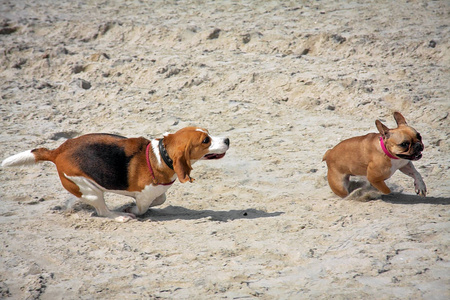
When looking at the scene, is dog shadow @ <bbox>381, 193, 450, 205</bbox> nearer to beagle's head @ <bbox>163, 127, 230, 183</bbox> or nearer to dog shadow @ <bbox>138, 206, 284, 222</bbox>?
dog shadow @ <bbox>138, 206, 284, 222</bbox>

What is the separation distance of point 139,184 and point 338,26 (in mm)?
6559

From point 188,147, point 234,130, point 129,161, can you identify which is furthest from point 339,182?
point 234,130

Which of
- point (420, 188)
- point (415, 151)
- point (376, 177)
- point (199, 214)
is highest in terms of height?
point (415, 151)

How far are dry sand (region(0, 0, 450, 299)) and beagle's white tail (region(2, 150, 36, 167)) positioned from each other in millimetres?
673

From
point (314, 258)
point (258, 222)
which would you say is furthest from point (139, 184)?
point (314, 258)

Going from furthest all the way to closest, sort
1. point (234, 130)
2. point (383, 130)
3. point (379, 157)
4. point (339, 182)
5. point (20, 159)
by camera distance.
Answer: point (234, 130) → point (339, 182) → point (20, 159) → point (379, 157) → point (383, 130)

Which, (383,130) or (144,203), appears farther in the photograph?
(144,203)

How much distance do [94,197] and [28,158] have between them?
92cm

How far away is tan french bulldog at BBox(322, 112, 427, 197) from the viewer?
5.57 metres

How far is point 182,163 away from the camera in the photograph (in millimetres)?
5617

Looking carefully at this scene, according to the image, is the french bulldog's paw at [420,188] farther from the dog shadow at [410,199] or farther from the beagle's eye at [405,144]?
the beagle's eye at [405,144]

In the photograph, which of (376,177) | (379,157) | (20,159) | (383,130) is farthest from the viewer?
(20,159)

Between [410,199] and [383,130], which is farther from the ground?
[383,130]

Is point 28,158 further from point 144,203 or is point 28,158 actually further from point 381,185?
point 381,185
